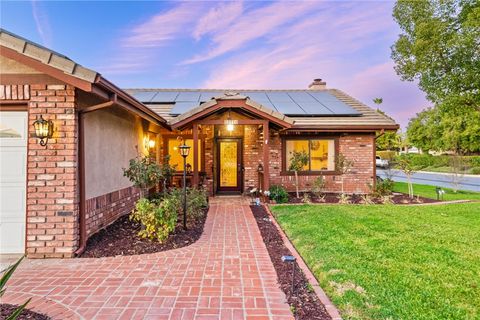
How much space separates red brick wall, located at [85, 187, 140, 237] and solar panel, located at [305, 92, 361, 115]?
24.7ft

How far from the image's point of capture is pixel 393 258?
13.7ft

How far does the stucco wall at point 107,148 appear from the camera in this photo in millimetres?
4992

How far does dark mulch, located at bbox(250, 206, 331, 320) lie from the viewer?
2740mm

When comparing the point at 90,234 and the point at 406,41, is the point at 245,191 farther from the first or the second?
the point at 406,41

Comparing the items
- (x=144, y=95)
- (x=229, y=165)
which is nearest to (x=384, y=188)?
(x=229, y=165)

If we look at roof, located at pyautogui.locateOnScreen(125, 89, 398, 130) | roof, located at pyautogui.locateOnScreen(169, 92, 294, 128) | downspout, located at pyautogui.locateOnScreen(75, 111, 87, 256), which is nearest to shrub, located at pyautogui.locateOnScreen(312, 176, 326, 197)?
roof, located at pyautogui.locateOnScreen(125, 89, 398, 130)

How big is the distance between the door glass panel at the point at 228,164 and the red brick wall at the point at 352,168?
1.49m

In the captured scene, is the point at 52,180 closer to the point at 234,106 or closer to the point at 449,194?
the point at 234,106

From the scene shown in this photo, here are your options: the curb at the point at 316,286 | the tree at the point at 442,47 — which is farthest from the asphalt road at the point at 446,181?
the curb at the point at 316,286

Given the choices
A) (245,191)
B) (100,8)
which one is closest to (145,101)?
(100,8)

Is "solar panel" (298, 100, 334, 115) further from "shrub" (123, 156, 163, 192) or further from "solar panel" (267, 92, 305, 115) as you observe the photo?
"shrub" (123, 156, 163, 192)

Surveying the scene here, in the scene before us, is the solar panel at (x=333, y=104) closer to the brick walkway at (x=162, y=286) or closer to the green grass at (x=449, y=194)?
the green grass at (x=449, y=194)

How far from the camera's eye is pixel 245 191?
423 inches

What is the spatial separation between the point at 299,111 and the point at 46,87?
8.66 metres
